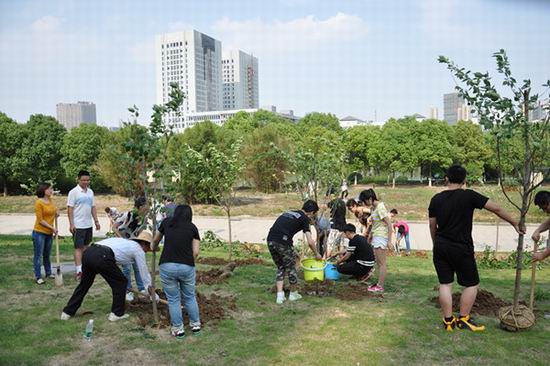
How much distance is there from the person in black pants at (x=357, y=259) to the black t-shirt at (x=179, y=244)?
3.70 m

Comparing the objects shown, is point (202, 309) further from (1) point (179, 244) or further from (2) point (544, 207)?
(2) point (544, 207)

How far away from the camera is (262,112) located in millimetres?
68875

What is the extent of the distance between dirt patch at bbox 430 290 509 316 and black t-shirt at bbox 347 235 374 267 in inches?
55.4

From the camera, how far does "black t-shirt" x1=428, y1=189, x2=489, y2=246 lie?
5523mm

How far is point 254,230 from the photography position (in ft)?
63.8

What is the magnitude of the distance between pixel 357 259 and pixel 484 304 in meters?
2.26

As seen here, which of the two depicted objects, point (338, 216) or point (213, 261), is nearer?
point (213, 261)

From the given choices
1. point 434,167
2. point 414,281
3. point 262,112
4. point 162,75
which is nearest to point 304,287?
point 414,281

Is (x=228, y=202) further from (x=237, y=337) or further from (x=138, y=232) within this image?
(x=237, y=337)

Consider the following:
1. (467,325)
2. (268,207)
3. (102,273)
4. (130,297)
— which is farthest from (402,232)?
(268,207)

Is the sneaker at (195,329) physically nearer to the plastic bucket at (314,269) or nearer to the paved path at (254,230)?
the plastic bucket at (314,269)

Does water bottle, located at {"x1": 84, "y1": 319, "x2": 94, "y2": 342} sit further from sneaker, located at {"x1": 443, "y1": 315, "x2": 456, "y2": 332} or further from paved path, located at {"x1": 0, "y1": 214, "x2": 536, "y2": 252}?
paved path, located at {"x1": 0, "y1": 214, "x2": 536, "y2": 252}

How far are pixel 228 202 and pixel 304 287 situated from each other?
4079 millimetres

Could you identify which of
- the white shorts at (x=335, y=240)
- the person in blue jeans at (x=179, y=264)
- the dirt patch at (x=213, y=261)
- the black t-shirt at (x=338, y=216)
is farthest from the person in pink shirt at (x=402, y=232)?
the person in blue jeans at (x=179, y=264)
